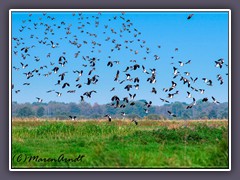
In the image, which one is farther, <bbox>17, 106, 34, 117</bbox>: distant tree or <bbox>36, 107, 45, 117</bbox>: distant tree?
<bbox>36, 107, 45, 117</bbox>: distant tree

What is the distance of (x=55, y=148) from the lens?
12.6 metres

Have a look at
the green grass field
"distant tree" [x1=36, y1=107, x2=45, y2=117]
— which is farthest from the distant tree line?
the green grass field

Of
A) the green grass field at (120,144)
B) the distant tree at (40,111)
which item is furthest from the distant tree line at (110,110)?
the green grass field at (120,144)

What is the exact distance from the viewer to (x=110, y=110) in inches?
494

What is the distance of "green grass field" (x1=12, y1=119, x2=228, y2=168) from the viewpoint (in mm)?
12195

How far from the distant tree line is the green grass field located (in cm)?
18

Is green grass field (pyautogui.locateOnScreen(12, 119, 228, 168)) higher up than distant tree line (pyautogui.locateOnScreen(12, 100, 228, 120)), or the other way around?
distant tree line (pyautogui.locateOnScreen(12, 100, 228, 120))

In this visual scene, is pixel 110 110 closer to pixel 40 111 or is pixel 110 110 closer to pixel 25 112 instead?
pixel 40 111

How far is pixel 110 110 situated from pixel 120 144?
1.90ft

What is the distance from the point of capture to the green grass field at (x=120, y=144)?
12.2m

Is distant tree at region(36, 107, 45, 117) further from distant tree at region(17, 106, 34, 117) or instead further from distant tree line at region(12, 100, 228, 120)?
distant tree at region(17, 106, 34, 117)

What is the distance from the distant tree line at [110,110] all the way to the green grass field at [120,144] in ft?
0.60

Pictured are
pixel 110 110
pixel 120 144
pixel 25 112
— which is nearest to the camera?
pixel 25 112

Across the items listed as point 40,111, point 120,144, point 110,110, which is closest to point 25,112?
point 40,111
